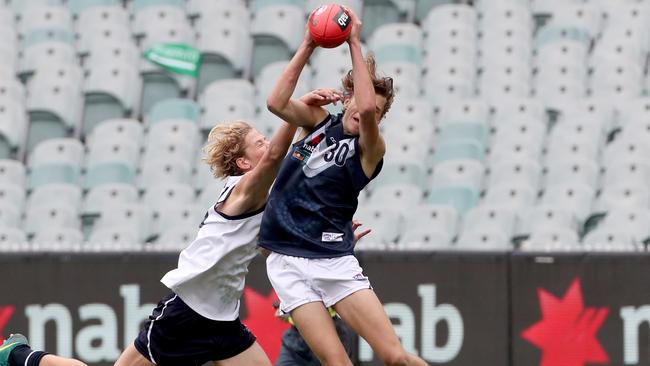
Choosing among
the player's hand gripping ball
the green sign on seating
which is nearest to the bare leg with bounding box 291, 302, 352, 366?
the player's hand gripping ball

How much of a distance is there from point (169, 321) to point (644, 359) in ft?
14.6

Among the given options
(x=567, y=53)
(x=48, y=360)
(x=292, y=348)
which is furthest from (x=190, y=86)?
(x=48, y=360)

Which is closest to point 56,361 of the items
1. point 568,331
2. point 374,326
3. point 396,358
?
point 374,326

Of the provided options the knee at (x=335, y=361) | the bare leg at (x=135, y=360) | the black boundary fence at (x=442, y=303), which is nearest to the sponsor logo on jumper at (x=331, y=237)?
→ the knee at (x=335, y=361)

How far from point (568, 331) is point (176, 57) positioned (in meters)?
5.30

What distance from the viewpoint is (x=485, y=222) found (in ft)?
40.8

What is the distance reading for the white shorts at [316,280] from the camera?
7.58 metres

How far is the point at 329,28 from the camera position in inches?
290

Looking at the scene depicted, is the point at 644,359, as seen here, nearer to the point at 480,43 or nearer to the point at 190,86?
the point at 480,43

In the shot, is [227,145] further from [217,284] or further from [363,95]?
[363,95]

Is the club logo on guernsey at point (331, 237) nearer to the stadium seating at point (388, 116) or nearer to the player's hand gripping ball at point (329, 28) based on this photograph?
the player's hand gripping ball at point (329, 28)

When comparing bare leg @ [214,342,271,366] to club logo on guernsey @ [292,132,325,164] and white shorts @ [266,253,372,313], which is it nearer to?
white shorts @ [266,253,372,313]

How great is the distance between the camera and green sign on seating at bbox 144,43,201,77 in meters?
14.4

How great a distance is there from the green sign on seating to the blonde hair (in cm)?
627
